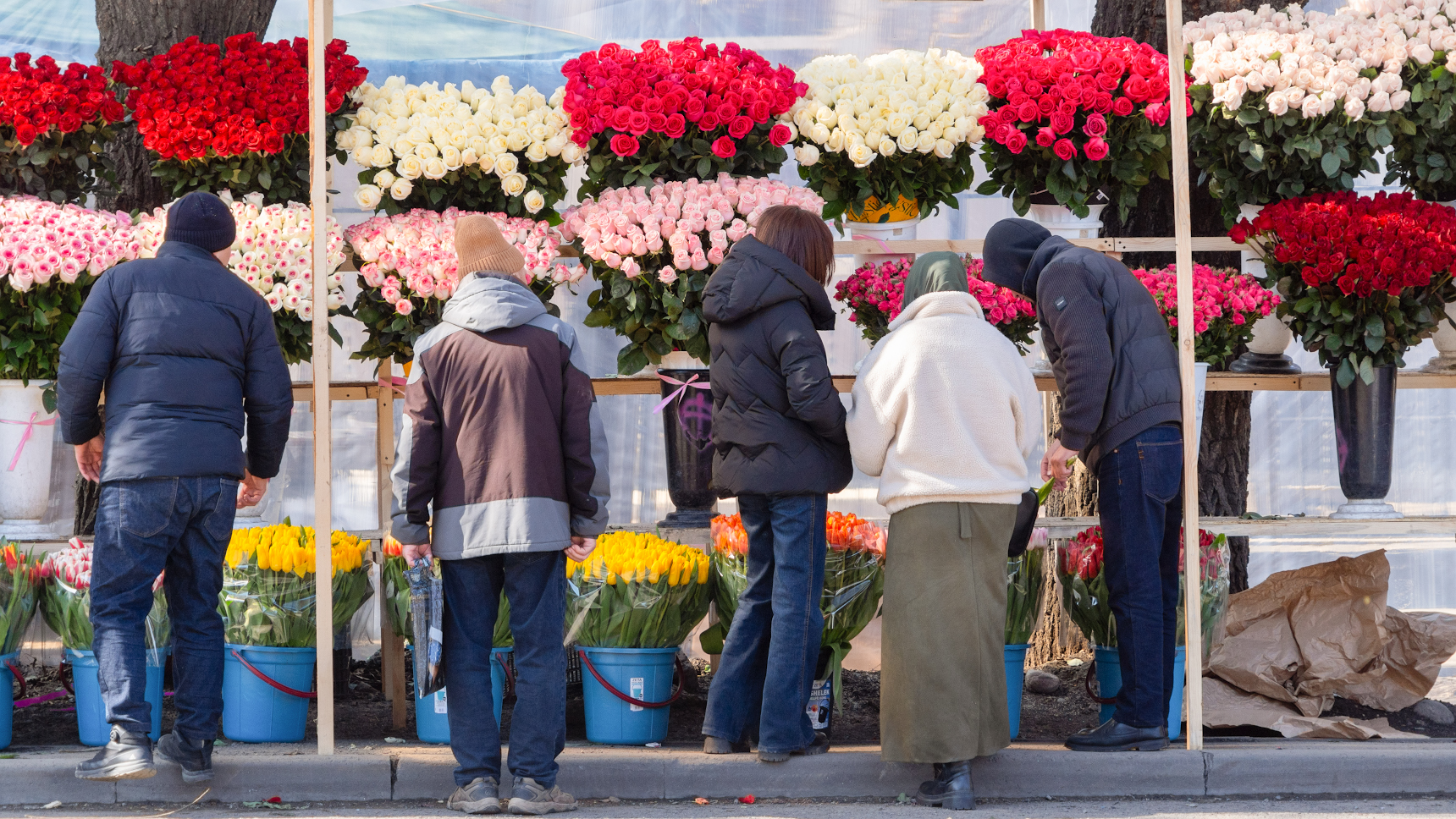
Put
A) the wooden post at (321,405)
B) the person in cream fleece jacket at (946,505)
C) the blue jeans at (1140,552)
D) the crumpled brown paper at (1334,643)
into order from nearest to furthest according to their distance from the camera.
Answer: the person in cream fleece jacket at (946,505), the wooden post at (321,405), the blue jeans at (1140,552), the crumpled brown paper at (1334,643)

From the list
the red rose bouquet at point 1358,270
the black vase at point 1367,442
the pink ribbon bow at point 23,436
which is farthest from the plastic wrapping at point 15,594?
the black vase at point 1367,442

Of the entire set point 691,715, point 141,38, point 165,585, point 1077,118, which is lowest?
point 691,715

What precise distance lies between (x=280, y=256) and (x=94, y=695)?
4.47 ft

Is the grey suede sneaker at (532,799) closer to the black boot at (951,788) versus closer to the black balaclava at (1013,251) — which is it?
the black boot at (951,788)

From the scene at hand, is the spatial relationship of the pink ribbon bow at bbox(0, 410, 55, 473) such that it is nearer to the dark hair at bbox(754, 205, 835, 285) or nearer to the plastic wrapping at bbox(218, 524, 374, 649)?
the plastic wrapping at bbox(218, 524, 374, 649)

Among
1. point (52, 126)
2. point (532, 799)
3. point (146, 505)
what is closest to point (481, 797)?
point (532, 799)

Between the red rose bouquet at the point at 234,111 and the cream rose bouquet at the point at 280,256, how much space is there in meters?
0.19

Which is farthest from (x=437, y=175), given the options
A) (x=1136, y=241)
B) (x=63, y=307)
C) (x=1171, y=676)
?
(x=1171, y=676)

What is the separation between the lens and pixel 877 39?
22.1 ft

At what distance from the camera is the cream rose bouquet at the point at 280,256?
402 cm

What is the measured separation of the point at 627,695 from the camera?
12.7ft

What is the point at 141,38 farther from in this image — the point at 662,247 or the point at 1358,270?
the point at 1358,270

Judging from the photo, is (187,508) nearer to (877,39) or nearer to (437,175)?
(437,175)

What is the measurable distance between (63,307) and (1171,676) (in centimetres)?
341
